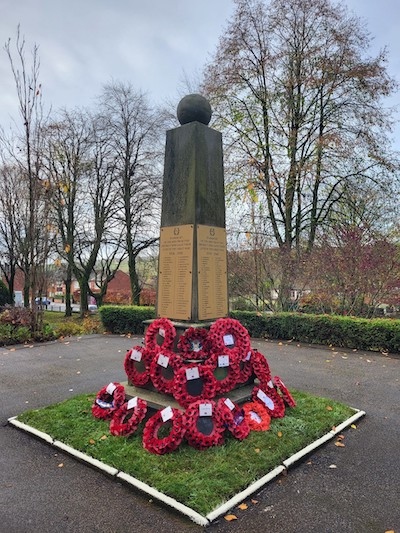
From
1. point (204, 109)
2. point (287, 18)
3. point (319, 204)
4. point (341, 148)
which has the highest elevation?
point (287, 18)

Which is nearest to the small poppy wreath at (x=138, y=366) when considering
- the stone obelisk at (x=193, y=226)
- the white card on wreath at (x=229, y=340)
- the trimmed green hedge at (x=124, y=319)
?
the stone obelisk at (x=193, y=226)

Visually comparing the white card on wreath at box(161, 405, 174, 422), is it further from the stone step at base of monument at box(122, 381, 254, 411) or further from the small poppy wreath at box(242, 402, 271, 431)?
the small poppy wreath at box(242, 402, 271, 431)

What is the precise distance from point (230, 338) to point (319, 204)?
1152 cm

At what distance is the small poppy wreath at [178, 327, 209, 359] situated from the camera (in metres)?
3.75

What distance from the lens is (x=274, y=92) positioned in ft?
46.0

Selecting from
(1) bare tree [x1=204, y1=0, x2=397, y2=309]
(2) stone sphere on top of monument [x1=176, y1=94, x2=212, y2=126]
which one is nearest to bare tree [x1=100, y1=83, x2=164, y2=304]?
(1) bare tree [x1=204, y1=0, x2=397, y2=309]

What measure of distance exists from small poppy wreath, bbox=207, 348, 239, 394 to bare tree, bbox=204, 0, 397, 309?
8553mm

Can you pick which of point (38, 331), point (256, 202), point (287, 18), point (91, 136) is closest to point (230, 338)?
point (38, 331)

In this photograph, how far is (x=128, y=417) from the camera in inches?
145

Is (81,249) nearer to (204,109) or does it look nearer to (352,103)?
(352,103)

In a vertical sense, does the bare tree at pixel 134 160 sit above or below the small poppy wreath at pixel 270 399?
above

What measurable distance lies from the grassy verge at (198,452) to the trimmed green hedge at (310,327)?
435 cm

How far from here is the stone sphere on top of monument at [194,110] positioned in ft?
14.0

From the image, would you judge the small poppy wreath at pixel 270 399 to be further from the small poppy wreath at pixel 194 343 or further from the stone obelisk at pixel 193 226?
the stone obelisk at pixel 193 226
